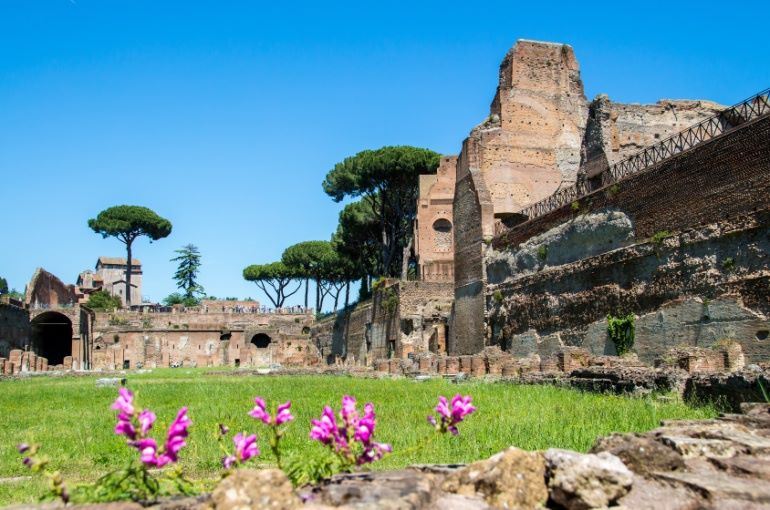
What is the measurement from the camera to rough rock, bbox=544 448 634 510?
2854 millimetres

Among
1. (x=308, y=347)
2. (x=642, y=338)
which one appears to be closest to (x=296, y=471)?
(x=642, y=338)

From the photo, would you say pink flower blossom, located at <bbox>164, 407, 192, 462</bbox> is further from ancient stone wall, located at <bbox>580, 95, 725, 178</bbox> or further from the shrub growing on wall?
ancient stone wall, located at <bbox>580, 95, 725, 178</bbox>

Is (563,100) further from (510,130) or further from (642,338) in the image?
(642,338)

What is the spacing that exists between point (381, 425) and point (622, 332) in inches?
434

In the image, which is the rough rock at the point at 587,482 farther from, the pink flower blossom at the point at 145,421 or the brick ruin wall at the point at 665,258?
the brick ruin wall at the point at 665,258

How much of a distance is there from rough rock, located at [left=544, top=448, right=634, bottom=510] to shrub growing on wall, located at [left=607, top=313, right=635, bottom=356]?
14.4 metres

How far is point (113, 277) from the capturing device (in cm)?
8188

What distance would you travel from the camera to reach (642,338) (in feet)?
53.1

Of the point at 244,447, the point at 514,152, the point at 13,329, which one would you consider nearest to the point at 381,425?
the point at 244,447

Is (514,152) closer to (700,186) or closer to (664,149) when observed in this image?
(664,149)

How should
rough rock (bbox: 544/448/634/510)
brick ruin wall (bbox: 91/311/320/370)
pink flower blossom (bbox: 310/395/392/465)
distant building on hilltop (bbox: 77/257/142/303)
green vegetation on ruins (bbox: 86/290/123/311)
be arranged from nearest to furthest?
rough rock (bbox: 544/448/634/510) < pink flower blossom (bbox: 310/395/392/465) < brick ruin wall (bbox: 91/311/320/370) < green vegetation on ruins (bbox: 86/290/123/311) < distant building on hilltop (bbox: 77/257/142/303)

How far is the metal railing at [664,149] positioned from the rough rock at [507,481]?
A: 1311cm

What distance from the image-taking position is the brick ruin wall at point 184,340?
49.1 meters

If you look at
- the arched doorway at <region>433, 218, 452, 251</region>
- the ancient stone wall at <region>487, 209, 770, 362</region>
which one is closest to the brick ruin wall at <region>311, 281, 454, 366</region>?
the arched doorway at <region>433, 218, 452, 251</region>
